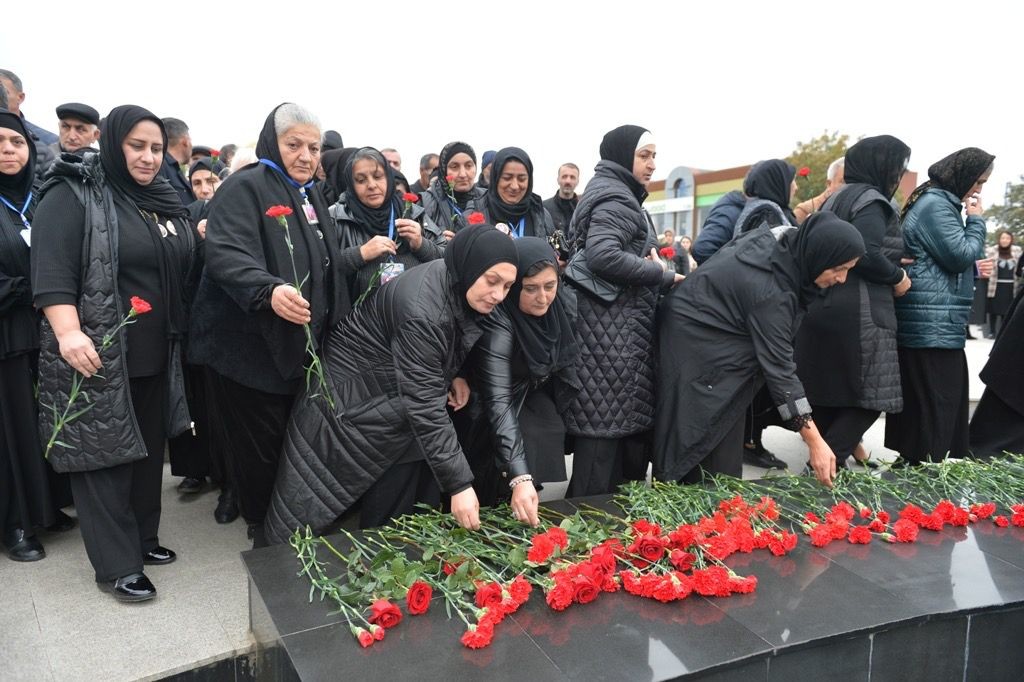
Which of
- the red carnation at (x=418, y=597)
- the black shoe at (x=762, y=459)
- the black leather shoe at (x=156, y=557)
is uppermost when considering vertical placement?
the red carnation at (x=418, y=597)

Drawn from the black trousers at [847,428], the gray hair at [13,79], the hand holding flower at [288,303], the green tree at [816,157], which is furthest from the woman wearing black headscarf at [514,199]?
the green tree at [816,157]

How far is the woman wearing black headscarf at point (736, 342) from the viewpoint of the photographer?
3.00 m

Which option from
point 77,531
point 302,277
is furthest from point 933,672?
point 77,531

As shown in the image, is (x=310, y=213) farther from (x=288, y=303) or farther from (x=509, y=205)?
(x=509, y=205)

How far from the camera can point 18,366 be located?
9.38 feet

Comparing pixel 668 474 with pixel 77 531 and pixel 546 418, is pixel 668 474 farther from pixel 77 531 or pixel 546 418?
pixel 77 531

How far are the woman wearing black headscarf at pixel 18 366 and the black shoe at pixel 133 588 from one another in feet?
2.11

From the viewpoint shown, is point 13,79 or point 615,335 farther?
point 13,79

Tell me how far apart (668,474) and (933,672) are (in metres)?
1.26

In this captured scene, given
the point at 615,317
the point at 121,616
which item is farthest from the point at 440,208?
the point at 121,616

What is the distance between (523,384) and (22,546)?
2.09 m

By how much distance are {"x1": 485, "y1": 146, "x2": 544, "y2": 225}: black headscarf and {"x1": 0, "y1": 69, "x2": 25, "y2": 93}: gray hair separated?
281 cm

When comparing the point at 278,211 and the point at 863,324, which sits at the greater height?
the point at 278,211

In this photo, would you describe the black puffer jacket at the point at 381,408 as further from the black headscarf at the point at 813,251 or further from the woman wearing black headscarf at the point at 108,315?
the black headscarf at the point at 813,251
